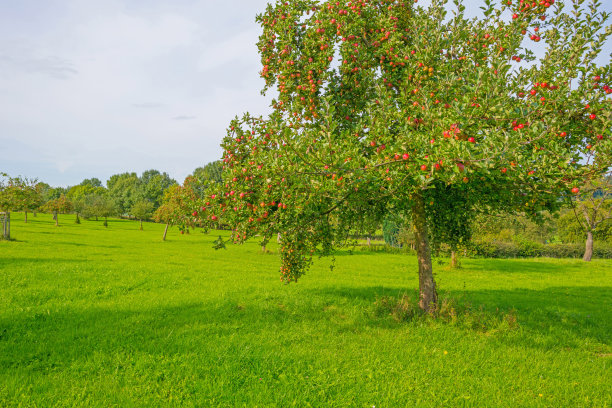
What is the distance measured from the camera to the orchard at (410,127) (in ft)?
22.6

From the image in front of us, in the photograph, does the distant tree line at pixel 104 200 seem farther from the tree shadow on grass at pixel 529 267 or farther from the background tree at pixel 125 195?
the tree shadow on grass at pixel 529 267

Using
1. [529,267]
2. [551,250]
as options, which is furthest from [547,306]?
[551,250]

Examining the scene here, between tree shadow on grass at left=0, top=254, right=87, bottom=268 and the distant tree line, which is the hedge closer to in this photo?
the distant tree line

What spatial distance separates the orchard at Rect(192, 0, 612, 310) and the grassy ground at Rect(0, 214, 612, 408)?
2266 millimetres

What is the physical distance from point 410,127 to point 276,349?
→ 6825 mm

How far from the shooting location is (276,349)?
349 inches

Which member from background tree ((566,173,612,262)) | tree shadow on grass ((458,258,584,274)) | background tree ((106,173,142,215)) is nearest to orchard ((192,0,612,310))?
tree shadow on grass ((458,258,584,274))

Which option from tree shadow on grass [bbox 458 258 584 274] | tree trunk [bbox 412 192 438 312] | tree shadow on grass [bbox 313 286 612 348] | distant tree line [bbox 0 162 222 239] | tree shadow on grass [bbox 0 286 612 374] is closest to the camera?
tree shadow on grass [bbox 0 286 612 374]

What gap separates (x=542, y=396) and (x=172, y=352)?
27.0 ft

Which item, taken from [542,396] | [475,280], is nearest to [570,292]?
[475,280]

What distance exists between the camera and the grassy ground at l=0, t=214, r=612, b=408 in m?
6.85

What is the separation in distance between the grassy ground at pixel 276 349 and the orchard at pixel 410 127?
227 cm

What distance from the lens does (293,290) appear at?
1609 centimetres

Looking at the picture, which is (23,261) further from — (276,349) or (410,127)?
(410,127)
